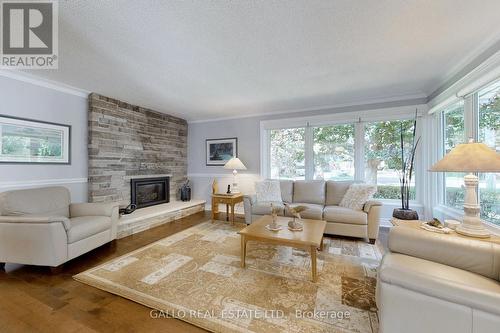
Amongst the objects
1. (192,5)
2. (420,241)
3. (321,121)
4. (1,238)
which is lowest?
(1,238)

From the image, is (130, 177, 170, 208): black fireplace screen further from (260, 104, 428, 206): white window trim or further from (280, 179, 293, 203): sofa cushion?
(280, 179, 293, 203): sofa cushion

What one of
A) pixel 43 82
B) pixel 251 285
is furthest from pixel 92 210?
pixel 251 285

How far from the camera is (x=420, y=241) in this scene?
1591mm

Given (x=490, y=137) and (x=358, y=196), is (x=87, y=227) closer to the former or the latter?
(x=358, y=196)

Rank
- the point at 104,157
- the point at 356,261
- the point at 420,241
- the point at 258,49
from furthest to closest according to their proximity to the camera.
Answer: the point at 104,157 < the point at 356,261 < the point at 258,49 < the point at 420,241

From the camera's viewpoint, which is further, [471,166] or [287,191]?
[287,191]

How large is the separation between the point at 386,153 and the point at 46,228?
5.18 meters

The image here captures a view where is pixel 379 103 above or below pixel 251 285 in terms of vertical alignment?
above

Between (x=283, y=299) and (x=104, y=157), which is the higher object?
(x=104, y=157)

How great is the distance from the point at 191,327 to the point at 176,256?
3.96ft

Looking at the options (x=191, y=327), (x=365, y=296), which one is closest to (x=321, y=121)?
(x=365, y=296)

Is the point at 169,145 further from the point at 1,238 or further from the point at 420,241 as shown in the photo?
the point at 420,241

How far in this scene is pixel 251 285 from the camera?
6.44 ft

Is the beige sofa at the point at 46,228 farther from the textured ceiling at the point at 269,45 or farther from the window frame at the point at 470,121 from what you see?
the window frame at the point at 470,121
